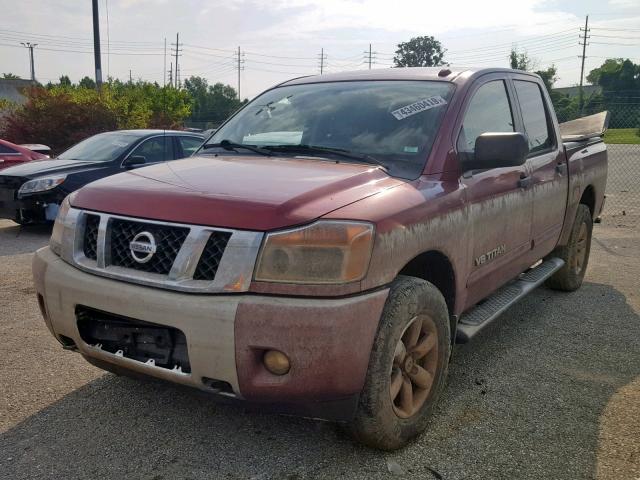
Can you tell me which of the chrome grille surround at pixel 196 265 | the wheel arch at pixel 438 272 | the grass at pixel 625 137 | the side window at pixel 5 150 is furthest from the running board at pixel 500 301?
the grass at pixel 625 137

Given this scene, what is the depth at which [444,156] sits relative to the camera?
3.13m

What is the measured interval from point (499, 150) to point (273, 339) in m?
1.65

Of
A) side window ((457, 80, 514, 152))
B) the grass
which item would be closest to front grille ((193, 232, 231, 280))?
side window ((457, 80, 514, 152))

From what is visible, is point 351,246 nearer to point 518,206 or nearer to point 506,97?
point 518,206

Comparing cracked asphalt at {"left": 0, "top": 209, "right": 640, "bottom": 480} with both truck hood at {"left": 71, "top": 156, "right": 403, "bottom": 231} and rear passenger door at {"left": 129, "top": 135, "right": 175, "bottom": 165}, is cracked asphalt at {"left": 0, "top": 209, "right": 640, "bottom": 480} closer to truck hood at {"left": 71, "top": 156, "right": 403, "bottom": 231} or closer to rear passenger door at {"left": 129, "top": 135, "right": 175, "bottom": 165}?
truck hood at {"left": 71, "top": 156, "right": 403, "bottom": 231}

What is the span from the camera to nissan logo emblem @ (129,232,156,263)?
2.49 metres

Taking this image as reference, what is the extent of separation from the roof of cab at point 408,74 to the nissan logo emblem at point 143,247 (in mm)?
1969

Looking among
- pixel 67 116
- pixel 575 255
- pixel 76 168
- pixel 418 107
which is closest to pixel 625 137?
pixel 67 116

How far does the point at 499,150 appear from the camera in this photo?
123 inches

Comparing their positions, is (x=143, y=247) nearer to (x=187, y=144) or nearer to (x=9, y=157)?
(x=187, y=144)

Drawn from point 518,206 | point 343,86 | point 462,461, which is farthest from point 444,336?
point 343,86

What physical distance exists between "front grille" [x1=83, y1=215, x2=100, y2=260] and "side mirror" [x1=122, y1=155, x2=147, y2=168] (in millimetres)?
5624

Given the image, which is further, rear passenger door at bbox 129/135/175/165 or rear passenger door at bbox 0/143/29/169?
rear passenger door at bbox 0/143/29/169

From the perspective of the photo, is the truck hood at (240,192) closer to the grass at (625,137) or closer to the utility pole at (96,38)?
the utility pole at (96,38)
